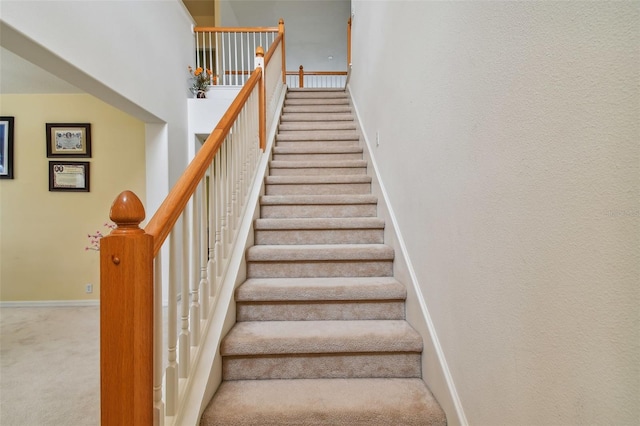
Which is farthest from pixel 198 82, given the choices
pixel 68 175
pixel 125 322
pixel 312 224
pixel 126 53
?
pixel 125 322

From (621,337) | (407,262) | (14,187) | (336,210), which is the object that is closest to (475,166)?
(621,337)

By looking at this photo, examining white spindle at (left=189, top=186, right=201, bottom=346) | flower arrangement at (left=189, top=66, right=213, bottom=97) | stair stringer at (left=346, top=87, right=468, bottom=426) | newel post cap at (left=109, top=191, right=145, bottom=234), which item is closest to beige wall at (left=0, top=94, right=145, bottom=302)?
flower arrangement at (left=189, top=66, right=213, bottom=97)

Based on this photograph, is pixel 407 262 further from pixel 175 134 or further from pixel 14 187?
pixel 14 187

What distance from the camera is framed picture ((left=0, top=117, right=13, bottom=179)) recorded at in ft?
12.4

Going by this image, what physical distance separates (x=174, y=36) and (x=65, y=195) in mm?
2271

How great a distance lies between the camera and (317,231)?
216 cm

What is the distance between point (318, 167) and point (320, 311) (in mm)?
1566

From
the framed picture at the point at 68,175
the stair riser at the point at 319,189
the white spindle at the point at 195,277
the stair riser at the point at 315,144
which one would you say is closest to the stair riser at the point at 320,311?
the white spindle at the point at 195,277

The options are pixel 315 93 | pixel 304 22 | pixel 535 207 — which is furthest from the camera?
pixel 304 22

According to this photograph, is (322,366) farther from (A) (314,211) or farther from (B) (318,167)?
(B) (318,167)

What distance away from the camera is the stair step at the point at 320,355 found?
55.4 inches

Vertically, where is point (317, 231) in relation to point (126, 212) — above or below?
below

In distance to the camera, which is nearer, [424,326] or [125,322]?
[125,322]

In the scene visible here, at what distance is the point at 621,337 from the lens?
0.56m
